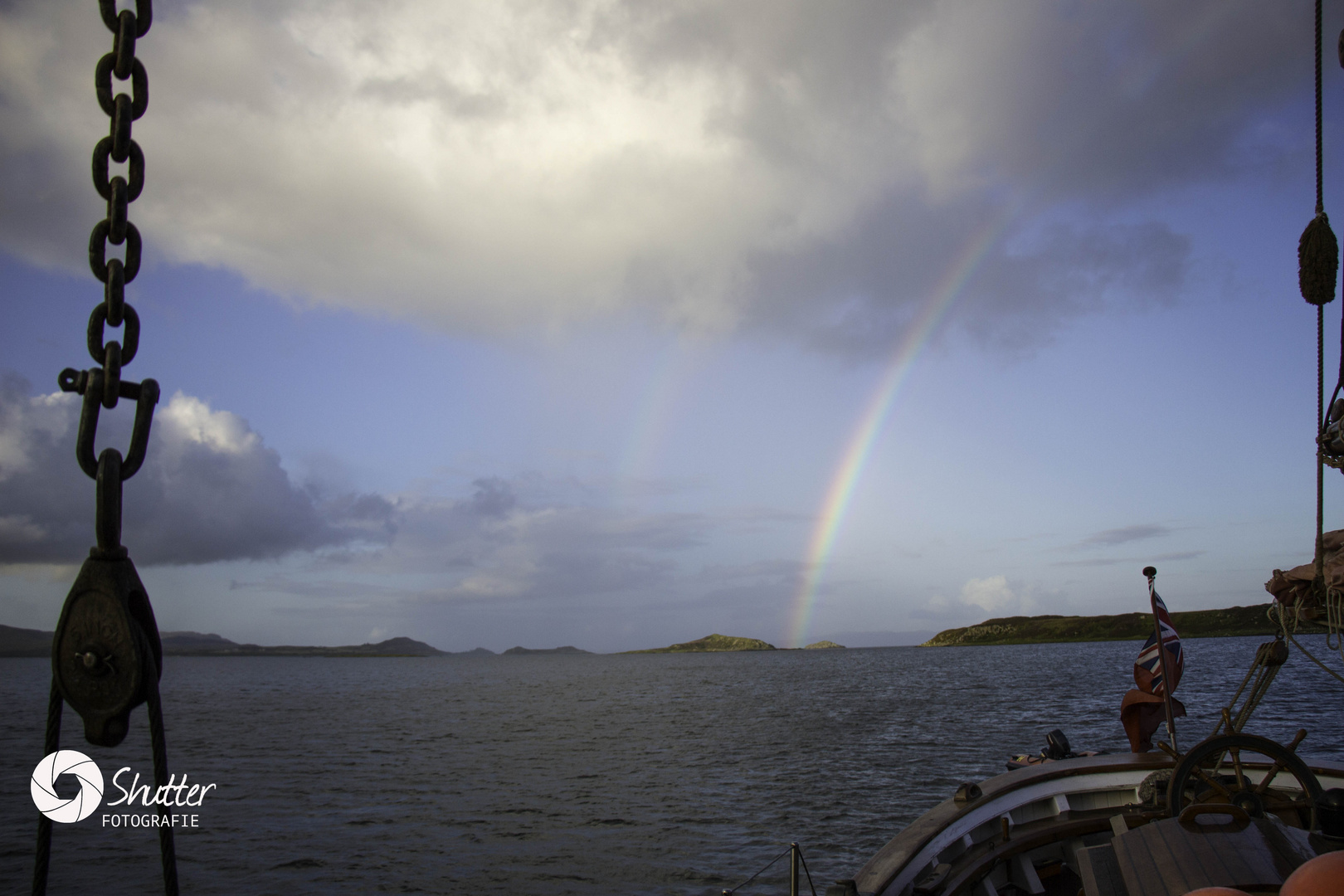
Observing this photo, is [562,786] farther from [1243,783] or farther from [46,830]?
[46,830]

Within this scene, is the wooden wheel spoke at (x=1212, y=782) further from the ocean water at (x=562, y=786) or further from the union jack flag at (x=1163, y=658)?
the ocean water at (x=562, y=786)

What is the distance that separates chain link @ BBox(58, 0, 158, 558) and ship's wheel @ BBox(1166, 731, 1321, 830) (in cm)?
971

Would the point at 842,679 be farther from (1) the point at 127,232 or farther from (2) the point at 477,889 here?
(1) the point at 127,232

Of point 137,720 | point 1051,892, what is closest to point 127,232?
point 1051,892

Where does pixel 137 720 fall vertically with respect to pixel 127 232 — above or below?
below

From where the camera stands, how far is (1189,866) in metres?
5.95

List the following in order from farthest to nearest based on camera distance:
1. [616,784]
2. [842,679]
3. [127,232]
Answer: [842,679]
[616,784]
[127,232]

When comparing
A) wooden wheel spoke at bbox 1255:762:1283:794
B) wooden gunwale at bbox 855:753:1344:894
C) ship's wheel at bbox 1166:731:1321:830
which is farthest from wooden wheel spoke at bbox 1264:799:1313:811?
wooden gunwale at bbox 855:753:1344:894

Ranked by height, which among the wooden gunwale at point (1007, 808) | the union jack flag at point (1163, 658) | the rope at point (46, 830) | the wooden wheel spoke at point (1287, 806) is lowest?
the wooden gunwale at point (1007, 808)

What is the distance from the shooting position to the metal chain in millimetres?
2846

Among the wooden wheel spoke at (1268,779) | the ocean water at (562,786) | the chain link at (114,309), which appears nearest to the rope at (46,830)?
the chain link at (114,309)

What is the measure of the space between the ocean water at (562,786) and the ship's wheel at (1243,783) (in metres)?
10.7

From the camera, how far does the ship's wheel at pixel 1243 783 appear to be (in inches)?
324

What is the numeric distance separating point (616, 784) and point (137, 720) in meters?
60.1
